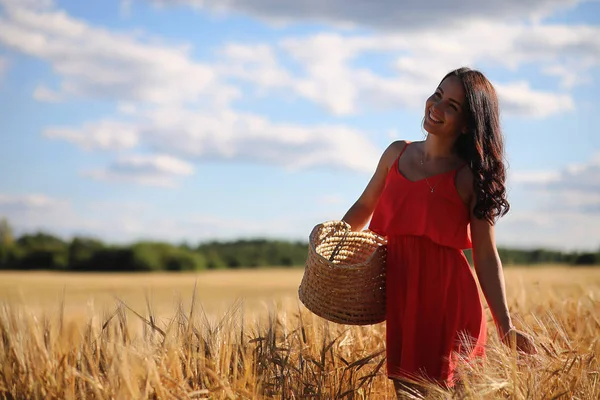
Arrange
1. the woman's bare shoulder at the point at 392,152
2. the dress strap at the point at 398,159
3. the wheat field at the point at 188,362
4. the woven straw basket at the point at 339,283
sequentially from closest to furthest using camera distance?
the wheat field at the point at 188,362 → the woven straw basket at the point at 339,283 → the dress strap at the point at 398,159 → the woman's bare shoulder at the point at 392,152

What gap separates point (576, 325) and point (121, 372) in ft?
10.5

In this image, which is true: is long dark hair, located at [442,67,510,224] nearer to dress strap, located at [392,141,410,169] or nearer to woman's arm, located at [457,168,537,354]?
woman's arm, located at [457,168,537,354]

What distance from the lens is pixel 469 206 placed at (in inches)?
126

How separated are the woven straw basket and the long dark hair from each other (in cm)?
51

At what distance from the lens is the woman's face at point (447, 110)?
Result: 3.18 m

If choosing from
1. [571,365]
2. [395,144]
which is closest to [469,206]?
[395,144]

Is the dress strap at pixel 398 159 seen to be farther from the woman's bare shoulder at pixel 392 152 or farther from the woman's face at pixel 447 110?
the woman's face at pixel 447 110

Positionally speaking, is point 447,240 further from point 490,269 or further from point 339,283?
point 339,283

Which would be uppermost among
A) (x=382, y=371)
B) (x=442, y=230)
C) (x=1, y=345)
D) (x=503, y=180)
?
(x=503, y=180)

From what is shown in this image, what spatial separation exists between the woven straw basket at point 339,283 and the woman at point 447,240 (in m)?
0.07

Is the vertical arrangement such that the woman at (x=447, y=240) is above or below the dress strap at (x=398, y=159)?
below

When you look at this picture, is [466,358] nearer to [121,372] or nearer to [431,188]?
[431,188]

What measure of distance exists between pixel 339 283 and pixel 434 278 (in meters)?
0.43

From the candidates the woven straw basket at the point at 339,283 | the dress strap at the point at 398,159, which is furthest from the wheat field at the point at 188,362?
the dress strap at the point at 398,159
